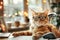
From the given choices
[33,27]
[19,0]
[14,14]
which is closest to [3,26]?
[14,14]

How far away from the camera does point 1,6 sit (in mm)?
5730

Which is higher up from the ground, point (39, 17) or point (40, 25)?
point (39, 17)

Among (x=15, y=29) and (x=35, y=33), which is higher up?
(x=35, y=33)

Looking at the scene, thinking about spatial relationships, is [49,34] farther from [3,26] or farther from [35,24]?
[3,26]

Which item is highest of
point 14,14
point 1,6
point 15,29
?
point 1,6

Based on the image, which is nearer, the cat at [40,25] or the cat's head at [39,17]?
the cat at [40,25]

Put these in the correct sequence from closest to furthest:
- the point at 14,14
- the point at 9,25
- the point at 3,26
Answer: the point at 3,26 < the point at 9,25 < the point at 14,14

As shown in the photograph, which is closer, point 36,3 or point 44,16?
point 44,16

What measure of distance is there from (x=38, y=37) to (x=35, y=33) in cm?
11

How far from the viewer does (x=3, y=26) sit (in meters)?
4.85

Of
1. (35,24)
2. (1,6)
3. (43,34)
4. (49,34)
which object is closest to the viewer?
(49,34)

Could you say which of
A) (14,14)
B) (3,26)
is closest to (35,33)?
(3,26)

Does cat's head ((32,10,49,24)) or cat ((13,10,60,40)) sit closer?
cat ((13,10,60,40))

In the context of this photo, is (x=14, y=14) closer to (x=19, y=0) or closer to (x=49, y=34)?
(x=19, y=0)
